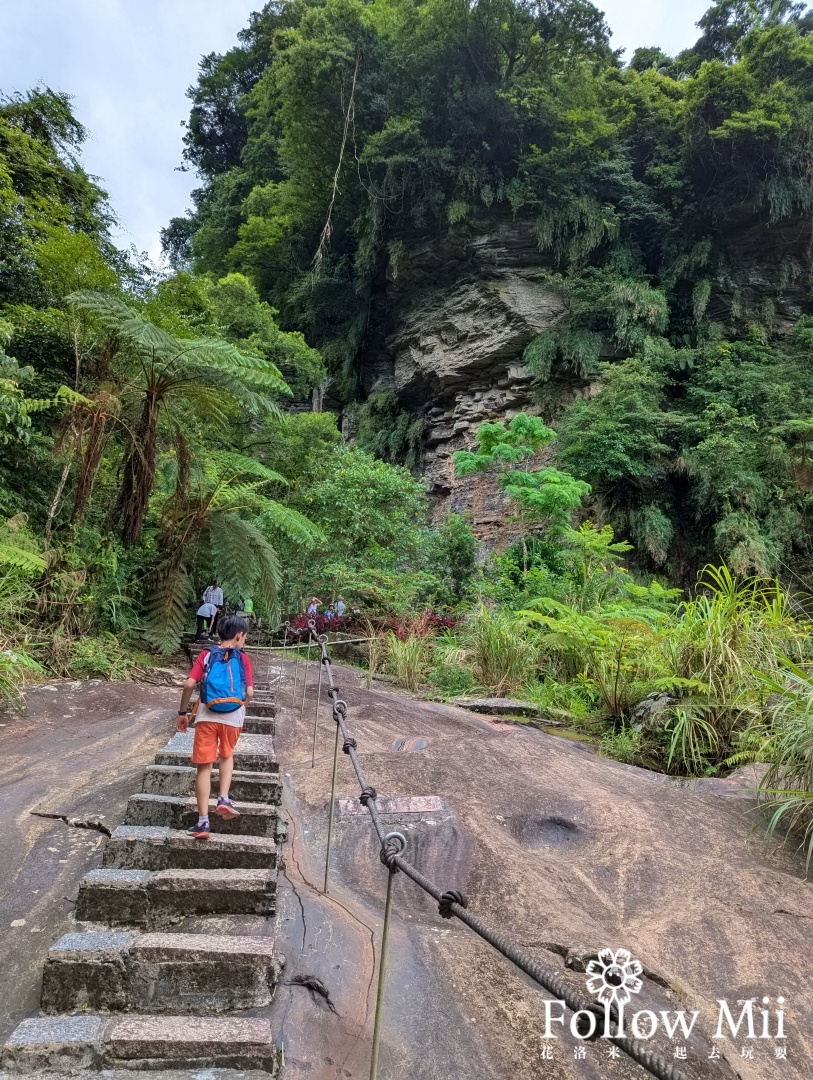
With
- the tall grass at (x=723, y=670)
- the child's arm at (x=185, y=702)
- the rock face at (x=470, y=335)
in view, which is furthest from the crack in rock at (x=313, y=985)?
the rock face at (x=470, y=335)

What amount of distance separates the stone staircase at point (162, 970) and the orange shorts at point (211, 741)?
34cm

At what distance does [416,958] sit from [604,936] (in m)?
0.92

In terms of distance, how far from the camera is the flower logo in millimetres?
2227

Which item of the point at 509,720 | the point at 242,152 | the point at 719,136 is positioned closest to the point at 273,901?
the point at 509,720

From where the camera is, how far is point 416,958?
2324 mm

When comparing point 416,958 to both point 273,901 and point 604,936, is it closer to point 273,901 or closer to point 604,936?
point 273,901

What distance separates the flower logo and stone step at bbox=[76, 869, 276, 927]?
4.20 feet

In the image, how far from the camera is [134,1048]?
6.00 feet

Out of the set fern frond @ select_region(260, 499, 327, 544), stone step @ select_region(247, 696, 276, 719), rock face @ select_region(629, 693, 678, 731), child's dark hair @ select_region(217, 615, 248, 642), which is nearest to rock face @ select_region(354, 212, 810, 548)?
fern frond @ select_region(260, 499, 327, 544)

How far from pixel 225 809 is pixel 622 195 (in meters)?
18.2

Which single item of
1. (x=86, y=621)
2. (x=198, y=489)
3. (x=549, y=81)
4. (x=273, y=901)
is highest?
(x=549, y=81)

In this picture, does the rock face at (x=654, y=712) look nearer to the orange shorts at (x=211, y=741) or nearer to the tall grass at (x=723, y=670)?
the tall grass at (x=723, y=670)

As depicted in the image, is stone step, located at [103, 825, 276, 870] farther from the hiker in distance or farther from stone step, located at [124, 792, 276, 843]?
the hiker in distance

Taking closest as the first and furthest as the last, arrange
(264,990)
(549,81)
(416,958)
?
(264,990) < (416,958) < (549,81)
